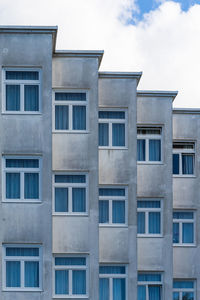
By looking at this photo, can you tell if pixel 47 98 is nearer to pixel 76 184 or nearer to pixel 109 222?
pixel 76 184

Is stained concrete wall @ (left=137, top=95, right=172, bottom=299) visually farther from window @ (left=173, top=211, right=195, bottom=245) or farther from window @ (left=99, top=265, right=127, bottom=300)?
window @ (left=173, top=211, right=195, bottom=245)

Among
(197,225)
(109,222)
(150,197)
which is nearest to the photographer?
(109,222)

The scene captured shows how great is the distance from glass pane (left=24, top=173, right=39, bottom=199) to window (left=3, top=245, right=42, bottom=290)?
5.68ft

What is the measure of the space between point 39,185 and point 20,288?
3525mm

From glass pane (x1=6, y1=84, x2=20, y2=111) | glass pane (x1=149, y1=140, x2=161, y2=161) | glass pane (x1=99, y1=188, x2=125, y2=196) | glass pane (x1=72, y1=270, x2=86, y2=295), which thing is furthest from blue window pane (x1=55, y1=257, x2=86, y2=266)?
glass pane (x1=149, y1=140, x2=161, y2=161)

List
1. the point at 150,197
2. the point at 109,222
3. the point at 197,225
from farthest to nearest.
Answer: the point at 197,225, the point at 150,197, the point at 109,222

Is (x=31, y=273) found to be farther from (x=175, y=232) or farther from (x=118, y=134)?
(x=175, y=232)

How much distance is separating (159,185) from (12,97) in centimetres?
744

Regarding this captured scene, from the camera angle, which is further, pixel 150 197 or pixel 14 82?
pixel 150 197

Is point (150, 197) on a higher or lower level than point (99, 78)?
lower

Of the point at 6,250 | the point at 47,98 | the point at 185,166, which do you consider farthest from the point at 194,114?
the point at 6,250

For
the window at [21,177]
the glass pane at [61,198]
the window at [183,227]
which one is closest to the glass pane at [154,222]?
the window at [183,227]

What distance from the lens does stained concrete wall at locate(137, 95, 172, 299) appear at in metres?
27.3

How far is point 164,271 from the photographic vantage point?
2723 cm
